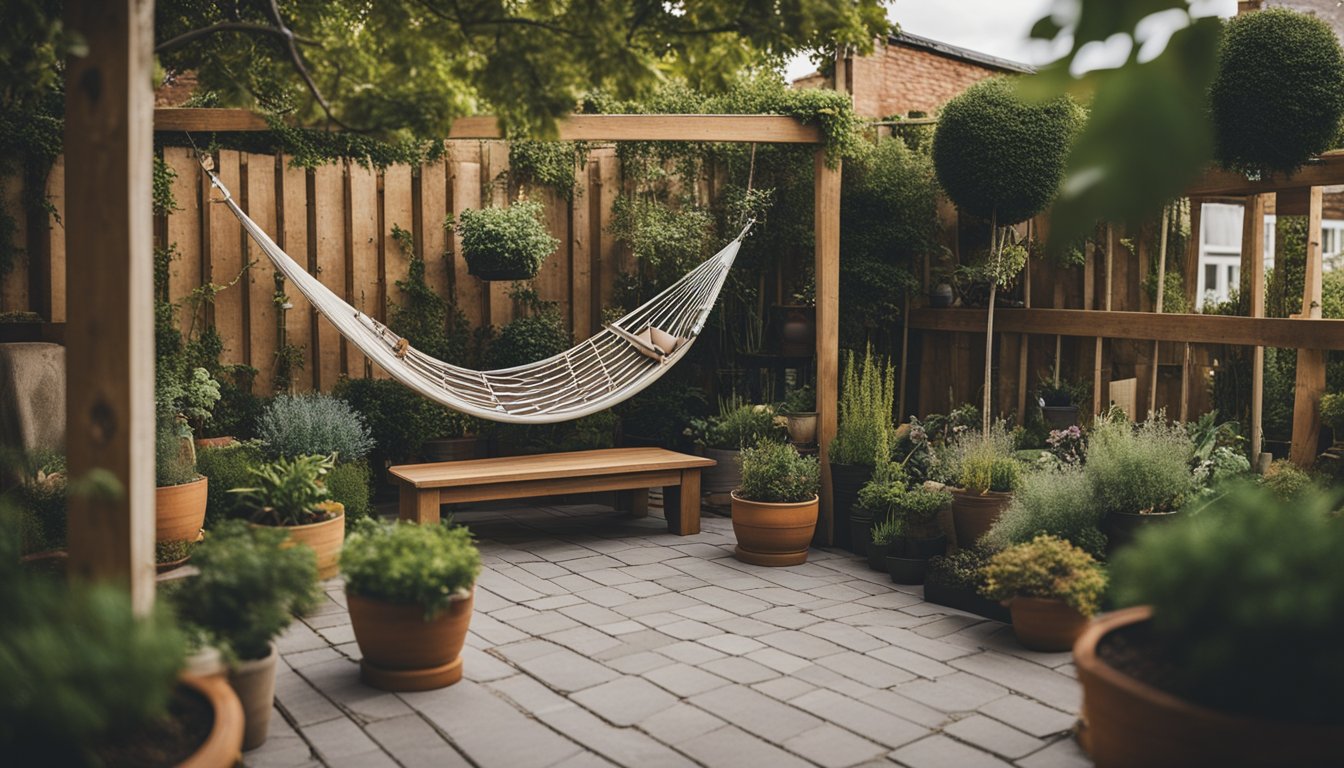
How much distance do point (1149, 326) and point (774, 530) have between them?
209 centimetres

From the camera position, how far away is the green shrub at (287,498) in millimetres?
3928

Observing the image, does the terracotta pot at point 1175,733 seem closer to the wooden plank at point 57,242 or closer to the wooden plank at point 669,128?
the wooden plank at point 669,128

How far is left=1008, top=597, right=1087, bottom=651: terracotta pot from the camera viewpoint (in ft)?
11.2

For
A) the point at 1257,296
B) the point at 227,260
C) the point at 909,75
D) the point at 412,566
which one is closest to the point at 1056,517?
the point at 1257,296

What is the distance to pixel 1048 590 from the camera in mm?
3402

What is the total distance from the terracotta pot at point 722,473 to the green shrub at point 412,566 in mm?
2787

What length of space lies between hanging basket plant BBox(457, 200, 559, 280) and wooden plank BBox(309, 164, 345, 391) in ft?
2.21

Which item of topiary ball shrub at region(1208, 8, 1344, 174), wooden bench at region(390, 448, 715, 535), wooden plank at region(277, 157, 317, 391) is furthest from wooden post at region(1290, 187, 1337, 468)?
wooden plank at region(277, 157, 317, 391)

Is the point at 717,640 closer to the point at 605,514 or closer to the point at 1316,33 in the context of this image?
the point at 605,514

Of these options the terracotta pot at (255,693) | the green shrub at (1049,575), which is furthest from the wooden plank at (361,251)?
A: the green shrub at (1049,575)

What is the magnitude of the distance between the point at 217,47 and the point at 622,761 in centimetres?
271

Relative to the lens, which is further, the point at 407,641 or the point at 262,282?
the point at 262,282

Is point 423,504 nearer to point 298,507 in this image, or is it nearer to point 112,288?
point 298,507

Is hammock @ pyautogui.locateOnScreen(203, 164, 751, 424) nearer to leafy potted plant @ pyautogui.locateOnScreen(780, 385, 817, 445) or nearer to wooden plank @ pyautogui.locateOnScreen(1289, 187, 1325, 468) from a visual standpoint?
leafy potted plant @ pyautogui.locateOnScreen(780, 385, 817, 445)
